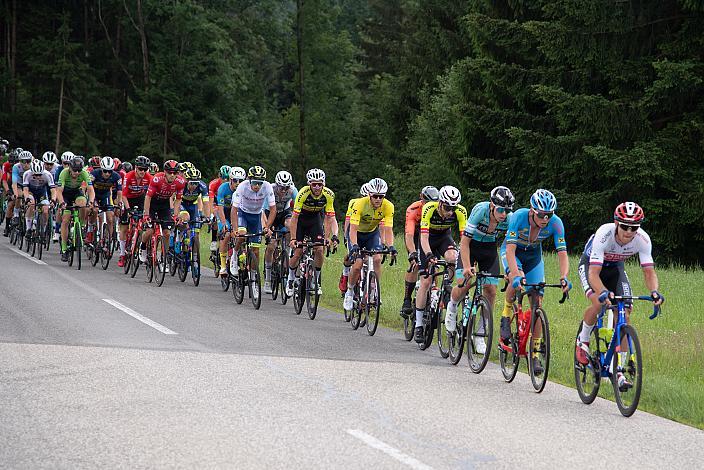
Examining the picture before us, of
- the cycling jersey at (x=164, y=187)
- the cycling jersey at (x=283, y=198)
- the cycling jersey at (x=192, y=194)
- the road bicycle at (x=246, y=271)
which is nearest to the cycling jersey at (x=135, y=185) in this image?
the cycling jersey at (x=192, y=194)

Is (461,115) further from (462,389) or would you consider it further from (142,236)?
(462,389)

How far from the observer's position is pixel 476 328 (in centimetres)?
1152

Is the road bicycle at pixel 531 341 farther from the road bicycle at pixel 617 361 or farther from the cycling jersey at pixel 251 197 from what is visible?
the cycling jersey at pixel 251 197

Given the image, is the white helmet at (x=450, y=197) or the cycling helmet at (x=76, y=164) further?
the cycling helmet at (x=76, y=164)

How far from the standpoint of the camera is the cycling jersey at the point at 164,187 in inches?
778

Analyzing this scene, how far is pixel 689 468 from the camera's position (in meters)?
7.42

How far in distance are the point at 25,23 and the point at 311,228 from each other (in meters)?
48.6

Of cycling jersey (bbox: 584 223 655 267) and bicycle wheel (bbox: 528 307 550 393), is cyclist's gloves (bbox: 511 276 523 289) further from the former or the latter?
cycling jersey (bbox: 584 223 655 267)

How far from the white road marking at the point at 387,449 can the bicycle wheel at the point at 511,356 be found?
129 inches

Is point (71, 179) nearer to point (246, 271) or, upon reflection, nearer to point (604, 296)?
point (246, 271)

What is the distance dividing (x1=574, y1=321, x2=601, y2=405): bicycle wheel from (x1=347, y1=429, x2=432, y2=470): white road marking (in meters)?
2.83

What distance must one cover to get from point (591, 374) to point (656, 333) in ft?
16.8

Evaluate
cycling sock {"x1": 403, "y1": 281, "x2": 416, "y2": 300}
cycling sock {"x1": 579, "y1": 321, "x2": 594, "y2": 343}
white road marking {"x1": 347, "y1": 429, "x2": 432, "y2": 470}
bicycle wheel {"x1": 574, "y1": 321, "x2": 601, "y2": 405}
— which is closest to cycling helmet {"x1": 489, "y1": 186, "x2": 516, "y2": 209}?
cycling sock {"x1": 579, "y1": 321, "x2": 594, "y2": 343}

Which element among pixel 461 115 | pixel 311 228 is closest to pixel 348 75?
pixel 461 115
